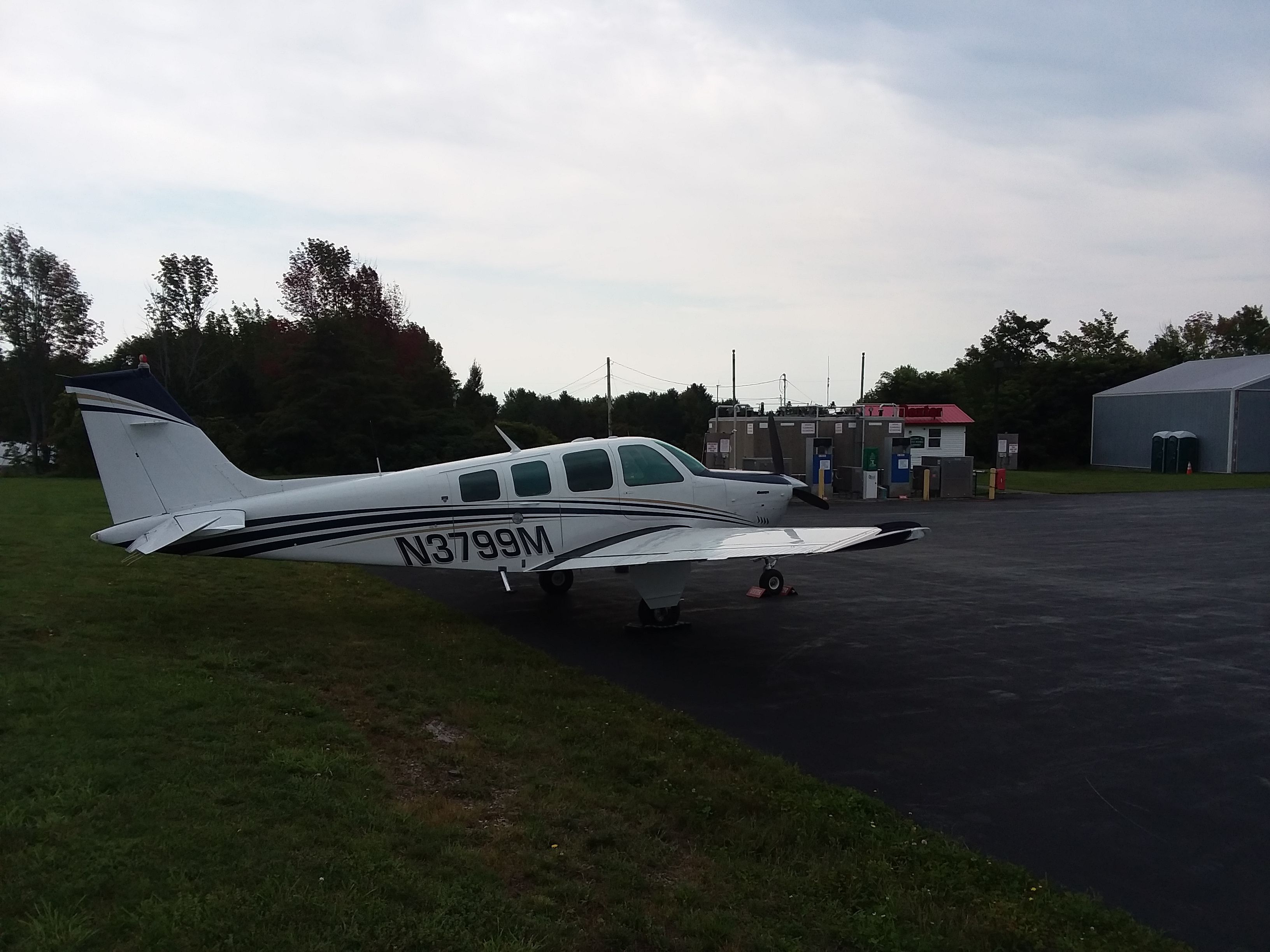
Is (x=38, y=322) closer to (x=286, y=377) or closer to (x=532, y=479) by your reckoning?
(x=286, y=377)

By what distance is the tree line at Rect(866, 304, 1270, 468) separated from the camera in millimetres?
56969

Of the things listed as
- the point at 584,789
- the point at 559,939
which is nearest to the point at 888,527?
the point at 584,789

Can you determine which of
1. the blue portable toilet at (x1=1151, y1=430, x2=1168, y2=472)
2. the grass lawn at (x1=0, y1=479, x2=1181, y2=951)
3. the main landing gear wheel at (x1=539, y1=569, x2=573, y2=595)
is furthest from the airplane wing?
the blue portable toilet at (x1=1151, y1=430, x2=1168, y2=472)

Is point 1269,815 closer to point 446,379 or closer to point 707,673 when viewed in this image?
point 707,673

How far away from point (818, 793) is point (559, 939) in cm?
230

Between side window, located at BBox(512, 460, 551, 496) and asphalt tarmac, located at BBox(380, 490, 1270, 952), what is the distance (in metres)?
1.75

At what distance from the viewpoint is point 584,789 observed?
215 inches

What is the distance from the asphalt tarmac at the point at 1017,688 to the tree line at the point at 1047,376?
4269cm

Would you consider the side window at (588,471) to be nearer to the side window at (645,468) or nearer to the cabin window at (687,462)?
the side window at (645,468)

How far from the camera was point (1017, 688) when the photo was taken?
313 inches

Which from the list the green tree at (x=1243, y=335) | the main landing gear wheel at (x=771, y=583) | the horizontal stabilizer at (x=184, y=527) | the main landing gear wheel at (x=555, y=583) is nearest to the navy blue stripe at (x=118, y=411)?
the horizontal stabilizer at (x=184, y=527)

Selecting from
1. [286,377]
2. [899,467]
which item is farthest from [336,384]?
[899,467]

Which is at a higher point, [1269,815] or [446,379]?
[446,379]

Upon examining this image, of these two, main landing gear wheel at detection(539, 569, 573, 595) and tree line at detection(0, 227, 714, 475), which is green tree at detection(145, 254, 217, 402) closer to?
tree line at detection(0, 227, 714, 475)
